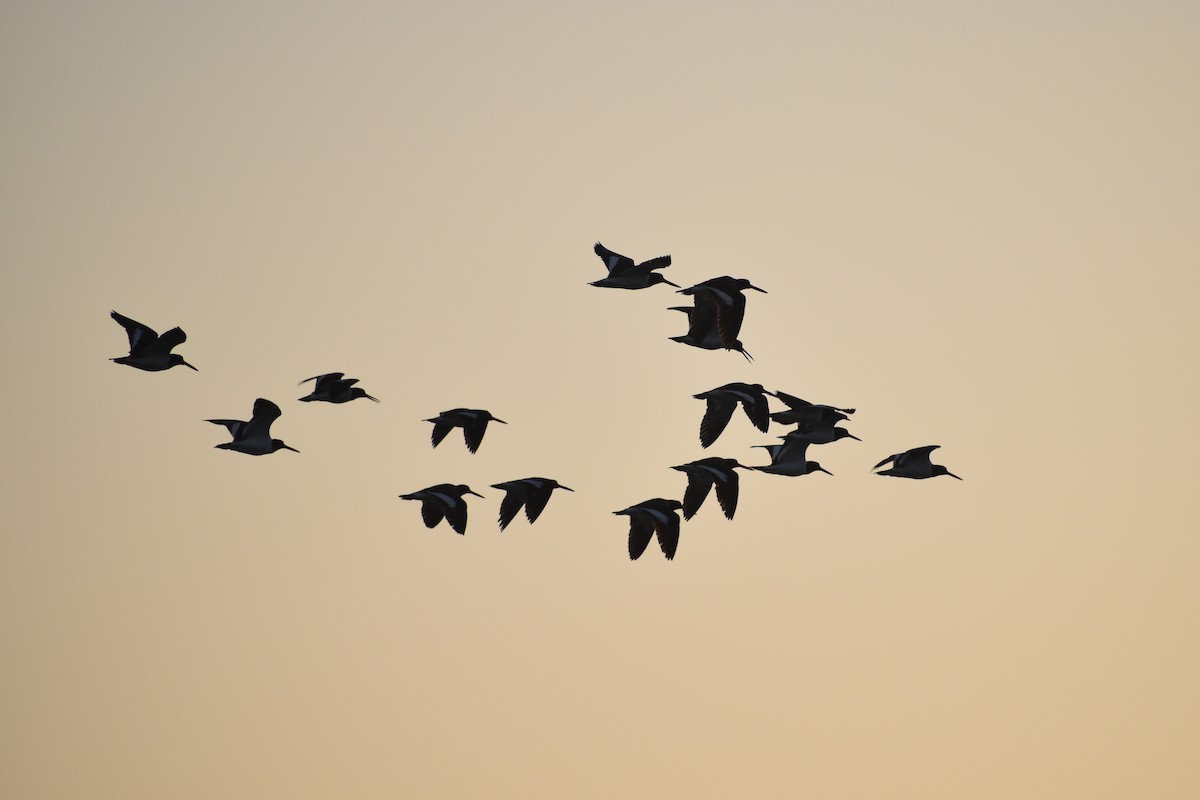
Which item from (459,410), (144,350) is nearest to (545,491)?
(459,410)

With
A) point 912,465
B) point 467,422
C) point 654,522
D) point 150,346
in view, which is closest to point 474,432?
point 467,422

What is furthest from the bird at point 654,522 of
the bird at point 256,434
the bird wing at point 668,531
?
the bird at point 256,434

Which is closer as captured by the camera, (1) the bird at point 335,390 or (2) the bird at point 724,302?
(2) the bird at point 724,302

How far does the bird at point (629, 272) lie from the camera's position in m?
51.0

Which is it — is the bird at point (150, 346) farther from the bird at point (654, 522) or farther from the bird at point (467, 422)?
the bird at point (654, 522)

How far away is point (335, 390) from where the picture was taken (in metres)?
53.2

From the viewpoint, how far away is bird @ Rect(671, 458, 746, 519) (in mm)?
48688

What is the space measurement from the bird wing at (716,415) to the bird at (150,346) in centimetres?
1363

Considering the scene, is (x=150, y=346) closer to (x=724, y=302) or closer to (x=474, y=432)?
(x=474, y=432)

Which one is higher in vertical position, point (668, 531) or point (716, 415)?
point (716, 415)

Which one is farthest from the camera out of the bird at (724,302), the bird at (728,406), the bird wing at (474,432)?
the bird wing at (474,432)

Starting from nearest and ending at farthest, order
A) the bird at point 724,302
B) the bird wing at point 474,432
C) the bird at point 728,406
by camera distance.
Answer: the bird at point 724,302 → the bird at point 728,406 → the bird wing at point 474,432

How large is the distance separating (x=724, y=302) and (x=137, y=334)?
607 inches

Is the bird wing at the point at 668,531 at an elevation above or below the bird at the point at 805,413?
below
